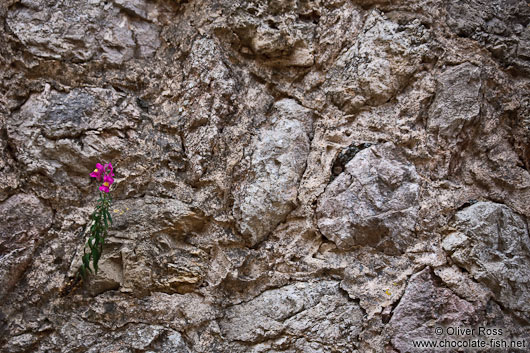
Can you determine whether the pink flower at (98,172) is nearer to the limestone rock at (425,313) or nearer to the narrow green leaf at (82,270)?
the narrow green leaf at (82,270)

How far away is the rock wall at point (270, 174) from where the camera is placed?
197 centimetres

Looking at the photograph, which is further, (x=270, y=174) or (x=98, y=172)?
(x=270, y=174)

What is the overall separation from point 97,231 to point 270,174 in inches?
36.4

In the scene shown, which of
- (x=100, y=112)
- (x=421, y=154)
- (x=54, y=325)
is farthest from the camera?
(x=100, y=112)

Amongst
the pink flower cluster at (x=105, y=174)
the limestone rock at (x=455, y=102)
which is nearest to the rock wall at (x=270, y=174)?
the limestone rock at (x=455, y=102)

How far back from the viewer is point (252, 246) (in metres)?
2.18

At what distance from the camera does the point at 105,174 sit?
6.89 ft

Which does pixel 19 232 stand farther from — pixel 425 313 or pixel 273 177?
pixel 425 313

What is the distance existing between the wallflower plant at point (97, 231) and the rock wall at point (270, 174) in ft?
0.19

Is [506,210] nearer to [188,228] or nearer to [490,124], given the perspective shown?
[490,124]

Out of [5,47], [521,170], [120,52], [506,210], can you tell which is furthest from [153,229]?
[521,170]

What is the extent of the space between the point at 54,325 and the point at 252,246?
41.1 inches

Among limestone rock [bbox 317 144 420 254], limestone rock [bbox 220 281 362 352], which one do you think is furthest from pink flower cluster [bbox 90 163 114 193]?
limestone rock [bbox 317 144 420 254]

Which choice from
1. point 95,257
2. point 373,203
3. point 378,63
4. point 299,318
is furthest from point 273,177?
point 95,257
